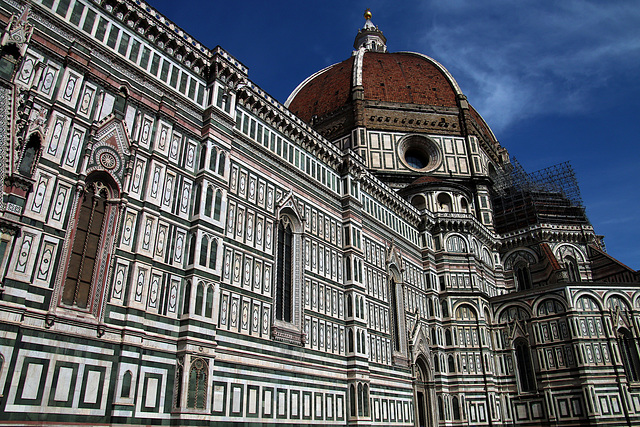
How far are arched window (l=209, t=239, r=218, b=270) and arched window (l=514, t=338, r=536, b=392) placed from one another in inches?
944

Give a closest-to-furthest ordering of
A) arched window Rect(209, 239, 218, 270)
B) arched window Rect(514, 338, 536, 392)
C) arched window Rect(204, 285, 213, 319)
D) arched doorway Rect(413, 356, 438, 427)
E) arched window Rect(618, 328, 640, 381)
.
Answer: arched window Rect(204, 285, 213, 319)
arched window Rect(209, 239, 218, 270)
arched doorway Rect(413, 356, 438, 427)
arched window Rect(618, 328, 640, 381)
arched window Rect(514, 338, 536, 392)

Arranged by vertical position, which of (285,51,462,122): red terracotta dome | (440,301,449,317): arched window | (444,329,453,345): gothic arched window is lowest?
(444,329,453,345): gothic arched window

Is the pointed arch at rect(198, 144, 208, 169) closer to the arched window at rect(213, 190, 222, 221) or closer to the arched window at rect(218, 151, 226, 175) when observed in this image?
the arched window at rect(218, 151, 226, 175)

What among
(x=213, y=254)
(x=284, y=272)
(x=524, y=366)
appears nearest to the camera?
(x=213, y=254)

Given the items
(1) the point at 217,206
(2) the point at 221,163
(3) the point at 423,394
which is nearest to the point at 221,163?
(2) the point at 221,163

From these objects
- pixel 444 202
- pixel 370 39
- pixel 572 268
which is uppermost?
pixel 370 39

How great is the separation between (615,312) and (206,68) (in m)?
28.7

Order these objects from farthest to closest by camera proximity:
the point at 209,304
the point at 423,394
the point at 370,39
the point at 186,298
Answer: the point at 370,39 → the point at 423,394 → the point at 209,304 → the point at 186,298

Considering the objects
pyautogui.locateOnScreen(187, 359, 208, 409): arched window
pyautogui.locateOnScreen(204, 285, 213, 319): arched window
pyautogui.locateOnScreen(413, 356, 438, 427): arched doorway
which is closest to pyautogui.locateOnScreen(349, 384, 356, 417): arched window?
pyautogui.locateOnScreen(413, 356, 438, 427): arched doorway

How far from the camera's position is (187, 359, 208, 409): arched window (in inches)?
605

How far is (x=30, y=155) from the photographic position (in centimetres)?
1338

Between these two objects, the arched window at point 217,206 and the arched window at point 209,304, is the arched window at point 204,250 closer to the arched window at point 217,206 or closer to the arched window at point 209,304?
the arched window at point 209,304

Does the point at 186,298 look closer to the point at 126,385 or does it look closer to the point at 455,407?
the point at 126,385

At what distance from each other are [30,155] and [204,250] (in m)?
6.22
